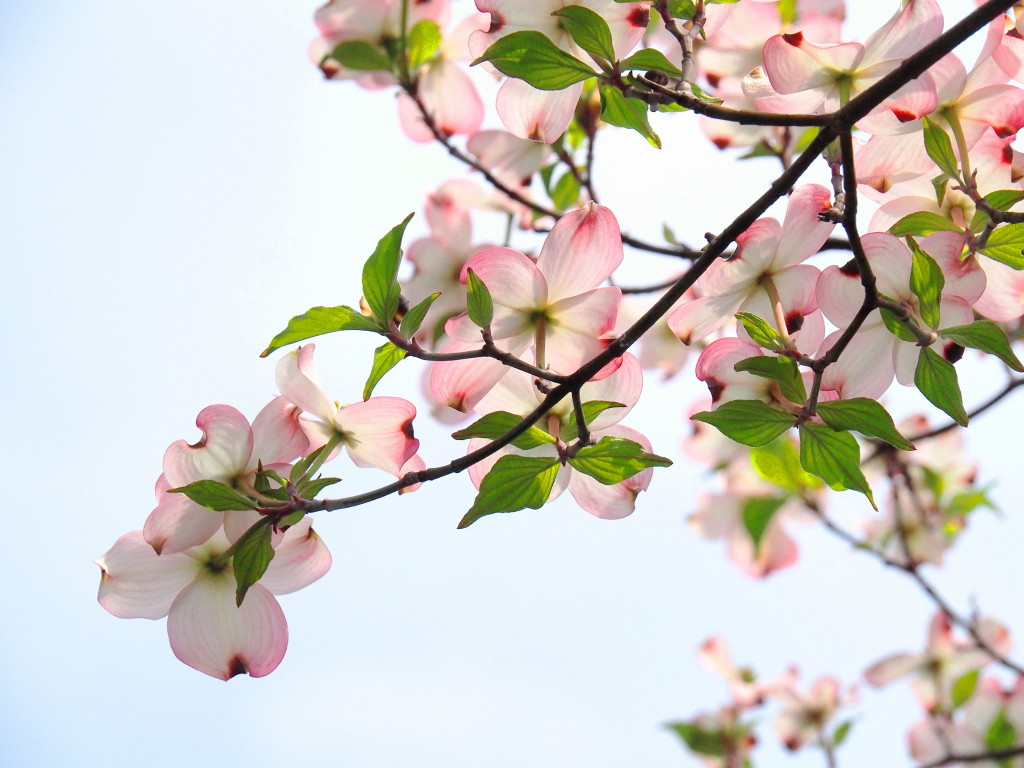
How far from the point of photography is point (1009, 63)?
65 cm

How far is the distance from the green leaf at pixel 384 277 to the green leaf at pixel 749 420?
217 mm

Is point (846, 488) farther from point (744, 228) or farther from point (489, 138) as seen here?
point (489, 138)

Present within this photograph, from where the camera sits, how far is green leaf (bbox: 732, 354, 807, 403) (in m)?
0.55

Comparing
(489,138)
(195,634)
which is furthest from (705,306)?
(489,138)

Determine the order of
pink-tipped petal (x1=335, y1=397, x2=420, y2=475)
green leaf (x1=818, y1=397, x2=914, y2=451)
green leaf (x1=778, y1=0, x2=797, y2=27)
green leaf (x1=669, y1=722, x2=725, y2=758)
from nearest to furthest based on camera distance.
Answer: green leaf (x1=818, y1=397, x2=914, y2=451) → pink-tipped petal (x1=335, y1=397, x2=420, y2=475) → green leaf (x1=778, y1=0, x2=797, y2=27) → green leaf (x1=669, y1=722, x2=725, y2=758)

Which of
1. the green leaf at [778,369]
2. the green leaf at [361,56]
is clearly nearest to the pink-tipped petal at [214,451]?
the green leaf at [778,369]

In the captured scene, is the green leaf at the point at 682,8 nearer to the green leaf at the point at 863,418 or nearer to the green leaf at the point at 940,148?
the green leaf at the point at 940,148

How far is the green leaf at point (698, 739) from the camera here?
7.04 feet

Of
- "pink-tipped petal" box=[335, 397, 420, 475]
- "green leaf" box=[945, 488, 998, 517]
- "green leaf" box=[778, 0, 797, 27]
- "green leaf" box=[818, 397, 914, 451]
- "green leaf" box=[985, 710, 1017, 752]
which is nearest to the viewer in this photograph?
"green leaf" box=[818, 397, 914, 451]

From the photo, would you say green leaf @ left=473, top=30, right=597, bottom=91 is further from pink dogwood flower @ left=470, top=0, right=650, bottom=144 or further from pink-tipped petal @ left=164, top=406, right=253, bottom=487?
pink-tipped petal @ left=164, top=406, right=253, bottom=487

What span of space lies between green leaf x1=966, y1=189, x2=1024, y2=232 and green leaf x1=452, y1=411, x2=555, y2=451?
1.10 ft

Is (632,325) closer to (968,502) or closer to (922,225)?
(922,225)

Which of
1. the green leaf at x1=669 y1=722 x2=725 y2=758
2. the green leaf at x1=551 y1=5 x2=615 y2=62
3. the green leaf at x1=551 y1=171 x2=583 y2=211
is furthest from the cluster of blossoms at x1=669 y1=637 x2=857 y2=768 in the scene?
the green leaf at x1=551 y1=5 x2=615 y2=62

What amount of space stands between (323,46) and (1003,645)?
2.02m
